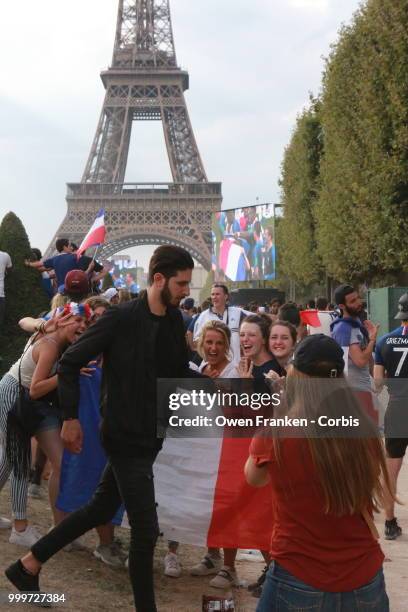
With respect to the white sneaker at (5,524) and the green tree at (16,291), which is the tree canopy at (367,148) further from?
the white sneaker at (5,524)

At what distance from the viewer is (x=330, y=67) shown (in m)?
29.4

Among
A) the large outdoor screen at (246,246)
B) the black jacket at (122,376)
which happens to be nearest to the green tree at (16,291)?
the black jacket at (122,376)

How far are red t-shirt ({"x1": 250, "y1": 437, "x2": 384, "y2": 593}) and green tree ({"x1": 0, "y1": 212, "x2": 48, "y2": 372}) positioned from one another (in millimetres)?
10252

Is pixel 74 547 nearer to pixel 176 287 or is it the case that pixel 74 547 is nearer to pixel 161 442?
pixel 161 442

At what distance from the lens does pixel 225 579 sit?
5926 millimetres

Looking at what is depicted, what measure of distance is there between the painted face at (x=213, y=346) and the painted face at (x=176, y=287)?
4.99ft

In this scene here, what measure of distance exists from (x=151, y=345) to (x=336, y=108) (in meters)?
25.1

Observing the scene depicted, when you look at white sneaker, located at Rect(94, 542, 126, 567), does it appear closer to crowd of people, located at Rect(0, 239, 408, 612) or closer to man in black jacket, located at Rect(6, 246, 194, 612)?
crowd of people, located at Rect(0, 239, 408, 612)

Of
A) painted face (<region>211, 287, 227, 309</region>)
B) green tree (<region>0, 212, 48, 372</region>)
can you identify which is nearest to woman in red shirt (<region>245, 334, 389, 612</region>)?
painted face (<region>211, 287, 227, 309</region>)

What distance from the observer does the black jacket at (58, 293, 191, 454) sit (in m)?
4.64

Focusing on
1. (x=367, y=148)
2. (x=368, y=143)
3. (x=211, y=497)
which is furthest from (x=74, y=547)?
(x=367, y=148)

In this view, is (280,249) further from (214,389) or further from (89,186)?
(214,389)

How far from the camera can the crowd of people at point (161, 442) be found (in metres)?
3.17

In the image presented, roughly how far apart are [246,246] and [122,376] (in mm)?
26057
